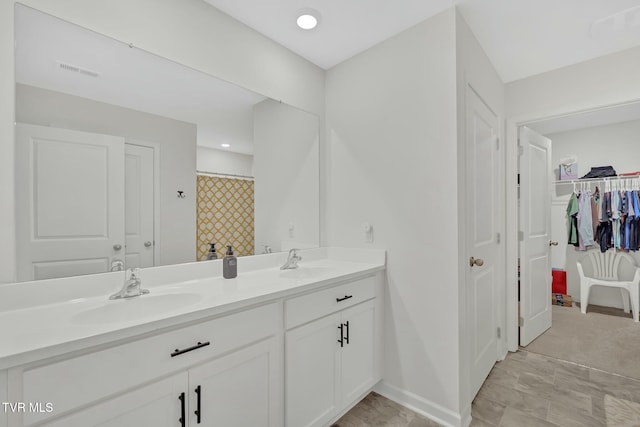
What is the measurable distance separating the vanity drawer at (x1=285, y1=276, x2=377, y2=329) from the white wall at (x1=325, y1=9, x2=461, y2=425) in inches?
8.9

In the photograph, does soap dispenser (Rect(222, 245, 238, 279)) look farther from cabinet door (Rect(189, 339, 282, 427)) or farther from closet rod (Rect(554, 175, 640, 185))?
closet rod (Rect(554, 175, 640, 185))

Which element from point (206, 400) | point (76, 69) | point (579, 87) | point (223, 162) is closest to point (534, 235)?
point (579, 87)

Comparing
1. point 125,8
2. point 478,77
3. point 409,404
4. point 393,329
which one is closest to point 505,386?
point 409,404

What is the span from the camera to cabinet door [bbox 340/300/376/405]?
1.70 meters

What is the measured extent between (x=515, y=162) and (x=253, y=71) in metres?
2.31

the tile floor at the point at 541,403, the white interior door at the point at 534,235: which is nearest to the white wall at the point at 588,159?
the white interior door at the point at 534,235

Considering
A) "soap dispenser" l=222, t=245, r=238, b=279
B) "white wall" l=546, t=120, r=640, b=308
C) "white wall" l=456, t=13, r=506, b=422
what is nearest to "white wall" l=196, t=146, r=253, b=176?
"soap dispenser" l=222, t=245, r=238, b=279

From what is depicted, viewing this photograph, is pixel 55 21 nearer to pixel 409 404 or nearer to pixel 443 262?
pixel 443 262

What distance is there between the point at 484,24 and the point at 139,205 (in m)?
2.26

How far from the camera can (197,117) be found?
1.69 m

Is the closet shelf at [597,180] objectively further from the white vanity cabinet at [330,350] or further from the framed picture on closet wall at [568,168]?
the white vanity cabinet at [330,350]

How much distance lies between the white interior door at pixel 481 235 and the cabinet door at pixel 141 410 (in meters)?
1.61

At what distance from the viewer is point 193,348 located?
105cm

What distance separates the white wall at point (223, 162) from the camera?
171 cm
